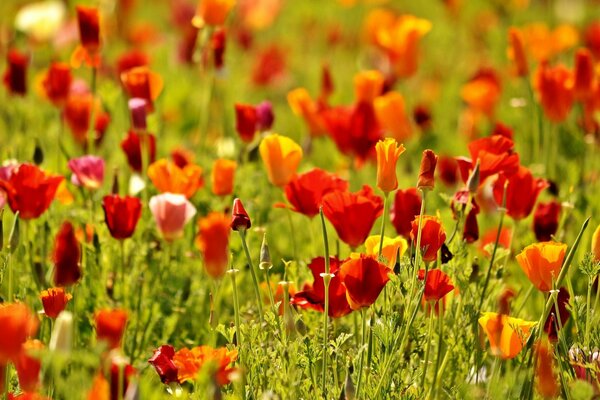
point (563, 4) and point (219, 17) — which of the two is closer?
point (219, 17)

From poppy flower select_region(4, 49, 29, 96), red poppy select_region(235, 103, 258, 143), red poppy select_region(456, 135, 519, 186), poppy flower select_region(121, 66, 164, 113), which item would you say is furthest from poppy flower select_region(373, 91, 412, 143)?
red poppy select_region(456, 135, 519, 186)

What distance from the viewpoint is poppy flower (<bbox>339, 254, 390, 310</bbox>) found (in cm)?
153

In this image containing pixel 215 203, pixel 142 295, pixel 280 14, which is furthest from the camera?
pixel 280 14

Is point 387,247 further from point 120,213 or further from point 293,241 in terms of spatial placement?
point 120,213

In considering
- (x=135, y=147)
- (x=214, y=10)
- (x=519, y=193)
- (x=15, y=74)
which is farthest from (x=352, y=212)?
(x=15, y=74)

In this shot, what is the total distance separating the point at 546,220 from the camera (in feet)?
6.73

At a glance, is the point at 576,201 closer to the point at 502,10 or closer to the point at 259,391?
the point at 259,391

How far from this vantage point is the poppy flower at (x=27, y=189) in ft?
6.09

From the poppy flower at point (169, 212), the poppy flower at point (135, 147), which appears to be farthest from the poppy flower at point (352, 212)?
the poppy flower at point (135, 147)

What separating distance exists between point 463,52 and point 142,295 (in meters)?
3.59

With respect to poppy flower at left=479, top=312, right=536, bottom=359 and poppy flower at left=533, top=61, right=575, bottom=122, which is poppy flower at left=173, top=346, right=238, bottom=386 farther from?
poppy flower at left=533, top=61, right=575, bottom=122

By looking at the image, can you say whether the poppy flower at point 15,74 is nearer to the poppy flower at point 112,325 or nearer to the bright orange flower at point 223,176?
the bright orange flower at point 223,176

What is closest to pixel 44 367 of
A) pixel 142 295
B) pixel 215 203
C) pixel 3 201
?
pixel 3 201

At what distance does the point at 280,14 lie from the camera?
21.1 ft
